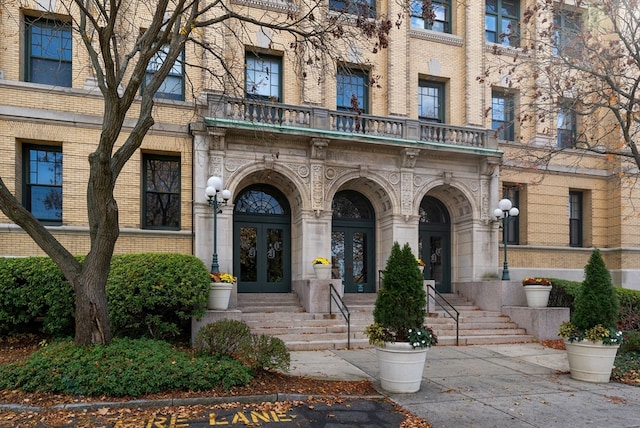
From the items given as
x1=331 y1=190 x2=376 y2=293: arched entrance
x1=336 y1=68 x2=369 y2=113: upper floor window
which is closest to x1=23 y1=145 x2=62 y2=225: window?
x1=331 y1=190 x2=376 y2=293: arched entrance

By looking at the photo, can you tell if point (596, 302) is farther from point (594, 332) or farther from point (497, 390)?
point (497, 390)

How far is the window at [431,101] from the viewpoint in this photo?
1956 centimetres

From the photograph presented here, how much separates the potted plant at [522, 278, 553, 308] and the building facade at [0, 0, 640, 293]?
272 centimetres

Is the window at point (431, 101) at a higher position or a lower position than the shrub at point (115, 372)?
higher

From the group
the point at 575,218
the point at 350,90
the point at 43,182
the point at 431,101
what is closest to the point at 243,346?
the point at 43,182

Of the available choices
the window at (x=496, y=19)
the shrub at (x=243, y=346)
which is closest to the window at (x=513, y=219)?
the window at (x=496, y=19)

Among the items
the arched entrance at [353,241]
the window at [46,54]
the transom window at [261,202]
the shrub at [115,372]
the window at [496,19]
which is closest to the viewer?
the shrub at [115,372]

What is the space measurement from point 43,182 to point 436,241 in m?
13.9

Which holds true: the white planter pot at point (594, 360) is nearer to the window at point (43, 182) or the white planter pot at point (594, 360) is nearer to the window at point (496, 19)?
the window at point (43, 182)

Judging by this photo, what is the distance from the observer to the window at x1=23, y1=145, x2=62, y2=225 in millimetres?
14953

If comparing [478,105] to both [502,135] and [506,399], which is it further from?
[506,399]

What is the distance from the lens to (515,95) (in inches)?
813

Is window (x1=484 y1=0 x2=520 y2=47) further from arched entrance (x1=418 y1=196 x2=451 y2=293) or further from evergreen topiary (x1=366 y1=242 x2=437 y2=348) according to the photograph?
evergreen topiary (x1=366 y1=242 x2=437 y2=348)

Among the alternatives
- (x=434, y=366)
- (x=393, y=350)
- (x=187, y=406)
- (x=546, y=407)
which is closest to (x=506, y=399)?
(x=546, y=407)
